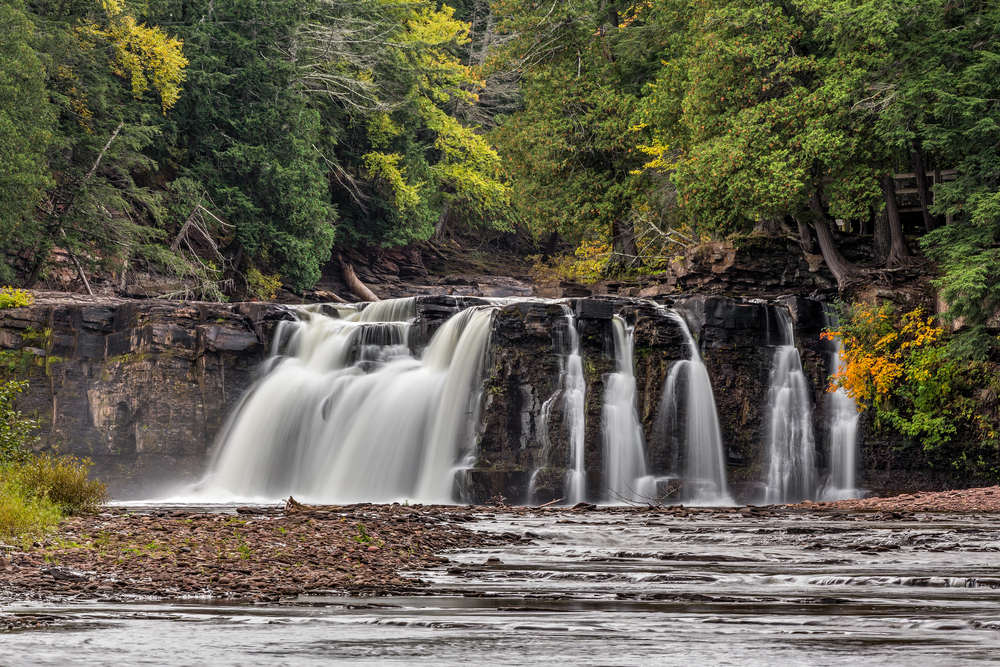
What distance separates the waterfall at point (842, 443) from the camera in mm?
25891

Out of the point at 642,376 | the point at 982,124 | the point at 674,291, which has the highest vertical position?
the point at 982,124

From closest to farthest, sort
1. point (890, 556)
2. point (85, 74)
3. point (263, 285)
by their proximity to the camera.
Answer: point (890, 556) → point (85, 74) → point (263, 285)

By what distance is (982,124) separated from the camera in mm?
23078

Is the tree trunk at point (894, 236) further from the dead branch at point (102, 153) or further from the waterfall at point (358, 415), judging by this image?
the dead branch at point (102, 153)

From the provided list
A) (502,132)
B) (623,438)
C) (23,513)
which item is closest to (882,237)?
(623,438)

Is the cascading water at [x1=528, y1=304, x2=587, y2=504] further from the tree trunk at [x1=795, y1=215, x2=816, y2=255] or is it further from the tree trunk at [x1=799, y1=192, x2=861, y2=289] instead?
the tree trunk at [x1=795, y1=215, x2=816, y2=255]

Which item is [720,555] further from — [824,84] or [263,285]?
[263,285]

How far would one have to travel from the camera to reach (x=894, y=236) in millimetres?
28203

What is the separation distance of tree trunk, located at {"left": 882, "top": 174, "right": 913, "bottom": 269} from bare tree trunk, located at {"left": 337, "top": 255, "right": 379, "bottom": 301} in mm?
26325

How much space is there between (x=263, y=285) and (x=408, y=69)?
13.6m

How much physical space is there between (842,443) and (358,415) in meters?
12.5

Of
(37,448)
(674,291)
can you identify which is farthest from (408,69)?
(37,448)

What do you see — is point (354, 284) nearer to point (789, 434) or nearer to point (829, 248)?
point (829, 248)

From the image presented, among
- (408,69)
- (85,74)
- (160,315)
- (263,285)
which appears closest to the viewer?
(160,315)
